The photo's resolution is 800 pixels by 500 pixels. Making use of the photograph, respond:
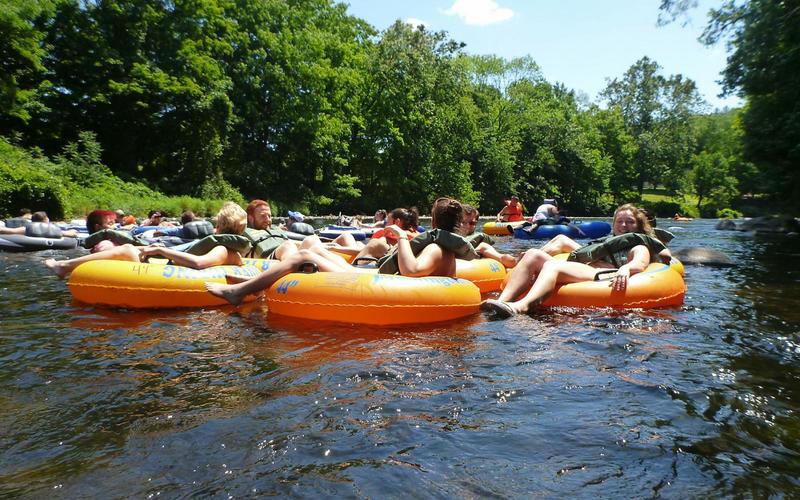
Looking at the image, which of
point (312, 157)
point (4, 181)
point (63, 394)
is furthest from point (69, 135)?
point (63, 394)

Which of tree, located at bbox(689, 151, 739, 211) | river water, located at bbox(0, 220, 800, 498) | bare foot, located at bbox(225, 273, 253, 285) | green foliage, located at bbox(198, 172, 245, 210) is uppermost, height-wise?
tree, located at bbox(689, 151, 739, 211)

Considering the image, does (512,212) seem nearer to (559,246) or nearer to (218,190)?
(559,246)

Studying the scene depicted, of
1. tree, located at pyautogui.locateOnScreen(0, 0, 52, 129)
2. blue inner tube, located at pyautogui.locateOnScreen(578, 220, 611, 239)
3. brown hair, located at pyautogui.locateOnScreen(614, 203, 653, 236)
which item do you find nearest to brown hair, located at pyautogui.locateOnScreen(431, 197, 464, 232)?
brown hair, located at pyautogui.locateOnScreen(614, 203, 653, 236)

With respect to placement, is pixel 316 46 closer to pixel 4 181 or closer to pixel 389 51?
pixel 389 51

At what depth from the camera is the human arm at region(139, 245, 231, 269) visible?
20.0ft

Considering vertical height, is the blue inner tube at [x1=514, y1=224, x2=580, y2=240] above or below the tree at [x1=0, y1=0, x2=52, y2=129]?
below

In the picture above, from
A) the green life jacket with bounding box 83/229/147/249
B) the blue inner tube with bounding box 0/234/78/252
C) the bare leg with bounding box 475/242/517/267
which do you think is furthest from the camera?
the blue inner tube with bounding box 0/234/78/252

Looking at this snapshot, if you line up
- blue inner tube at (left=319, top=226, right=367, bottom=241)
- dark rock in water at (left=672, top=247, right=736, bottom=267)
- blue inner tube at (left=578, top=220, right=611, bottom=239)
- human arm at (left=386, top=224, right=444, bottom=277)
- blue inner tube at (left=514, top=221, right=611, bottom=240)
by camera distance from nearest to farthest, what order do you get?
human arm at (left=386, top=224, right=444, bottom=277)
dark rock in water at (left=672, top=247, right=736, bottom=267)
blue inner tube at (left=319, top=226, right=367, bottom=241)
blue inner tube at (left=514, top=221, right=611, bottom=240)
blue inner tube at (left=578, top=220, right=611, bottom=239)

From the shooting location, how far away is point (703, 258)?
10578 millimetres

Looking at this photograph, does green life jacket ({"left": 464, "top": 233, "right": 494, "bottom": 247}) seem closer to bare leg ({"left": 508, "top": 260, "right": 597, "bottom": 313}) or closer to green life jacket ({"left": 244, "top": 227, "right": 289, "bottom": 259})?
bare leg ({"left": 508, "top": 260, "right": 597, "bottom": 313})

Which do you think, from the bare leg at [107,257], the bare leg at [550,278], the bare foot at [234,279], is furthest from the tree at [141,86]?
the bare leg at [550,278]

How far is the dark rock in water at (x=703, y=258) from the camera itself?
1040 cm

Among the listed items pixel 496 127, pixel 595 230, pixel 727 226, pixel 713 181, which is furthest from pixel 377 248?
pixel 713 181

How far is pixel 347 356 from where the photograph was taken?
4.17 meters
